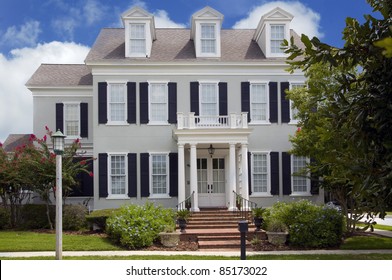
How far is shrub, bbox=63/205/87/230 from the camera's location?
1736 centimetres

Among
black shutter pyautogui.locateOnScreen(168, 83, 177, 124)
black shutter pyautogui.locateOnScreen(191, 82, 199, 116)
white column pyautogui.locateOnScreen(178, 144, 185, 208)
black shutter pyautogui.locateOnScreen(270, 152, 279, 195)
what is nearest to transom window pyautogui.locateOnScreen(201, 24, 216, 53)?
black shutter pyautogui.locateOnScreen(191, 82, 199, 116)

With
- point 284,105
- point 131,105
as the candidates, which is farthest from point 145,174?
point 284,105

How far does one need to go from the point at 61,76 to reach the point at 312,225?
1384 centimetres

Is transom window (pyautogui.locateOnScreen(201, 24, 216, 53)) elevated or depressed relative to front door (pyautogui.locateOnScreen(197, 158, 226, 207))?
elevated

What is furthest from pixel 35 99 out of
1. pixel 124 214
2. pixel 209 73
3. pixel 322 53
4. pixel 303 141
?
pixel 322 53

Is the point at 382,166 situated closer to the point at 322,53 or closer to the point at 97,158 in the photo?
the point at 322,53

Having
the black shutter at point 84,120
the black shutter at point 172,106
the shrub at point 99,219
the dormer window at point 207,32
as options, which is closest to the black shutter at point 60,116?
the black shutter at point 84,120

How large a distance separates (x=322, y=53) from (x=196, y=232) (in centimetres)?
1047

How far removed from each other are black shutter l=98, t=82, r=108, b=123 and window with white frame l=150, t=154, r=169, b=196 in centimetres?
246

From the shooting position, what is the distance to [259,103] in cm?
1944

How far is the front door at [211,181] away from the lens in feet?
63.3

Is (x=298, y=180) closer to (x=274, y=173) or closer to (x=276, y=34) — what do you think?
(x=274, y=173)

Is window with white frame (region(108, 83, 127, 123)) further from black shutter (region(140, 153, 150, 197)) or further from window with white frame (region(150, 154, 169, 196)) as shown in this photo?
window with white frame (region(150, 154, 169, 196))

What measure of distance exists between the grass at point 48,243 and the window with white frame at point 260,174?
7.01 m
